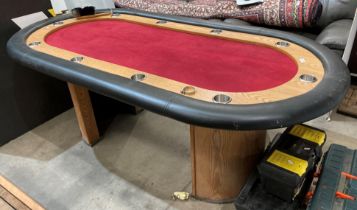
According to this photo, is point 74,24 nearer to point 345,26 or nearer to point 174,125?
point 174,125

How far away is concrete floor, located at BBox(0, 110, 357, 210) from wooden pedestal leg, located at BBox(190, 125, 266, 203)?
94 millimetres

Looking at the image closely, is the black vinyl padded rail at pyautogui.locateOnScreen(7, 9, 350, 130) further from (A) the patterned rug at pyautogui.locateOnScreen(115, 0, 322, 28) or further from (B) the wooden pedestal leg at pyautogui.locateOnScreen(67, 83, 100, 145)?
(A) the patterned rug at pyautogui.locateOnScreen(115, 0, 322, 28)

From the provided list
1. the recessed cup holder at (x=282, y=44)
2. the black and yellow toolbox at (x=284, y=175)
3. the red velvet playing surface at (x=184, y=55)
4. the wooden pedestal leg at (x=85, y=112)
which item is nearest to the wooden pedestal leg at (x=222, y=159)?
the black and yellow toolbox at (x=284, y=175)

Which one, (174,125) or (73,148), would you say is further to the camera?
(174,125)

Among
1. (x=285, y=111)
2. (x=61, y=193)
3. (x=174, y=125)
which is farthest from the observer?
(x=174, y=125)

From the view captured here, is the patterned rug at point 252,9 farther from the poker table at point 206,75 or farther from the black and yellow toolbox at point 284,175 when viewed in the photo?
the black and yellow toolbox at point 284,175

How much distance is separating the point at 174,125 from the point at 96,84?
1.12 meters

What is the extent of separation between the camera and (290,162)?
1277 millimetres

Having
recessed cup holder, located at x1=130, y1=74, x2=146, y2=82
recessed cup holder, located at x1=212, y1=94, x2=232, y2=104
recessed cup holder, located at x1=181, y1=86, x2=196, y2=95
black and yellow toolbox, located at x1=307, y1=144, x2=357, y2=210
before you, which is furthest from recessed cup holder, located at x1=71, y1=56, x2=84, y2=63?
black and yellow toolbox, located at x1=307, y1=144, x2=357, y2=210

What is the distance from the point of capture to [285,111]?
1004mm

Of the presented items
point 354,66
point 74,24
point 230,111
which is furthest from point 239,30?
point 74,24

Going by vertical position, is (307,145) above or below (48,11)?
below

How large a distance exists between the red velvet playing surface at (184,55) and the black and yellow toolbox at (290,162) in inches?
13.5

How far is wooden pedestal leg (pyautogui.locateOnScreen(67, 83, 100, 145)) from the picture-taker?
197 cm
